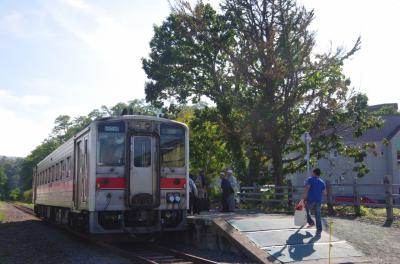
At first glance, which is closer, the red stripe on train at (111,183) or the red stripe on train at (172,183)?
the red stripe on train at (111,183)

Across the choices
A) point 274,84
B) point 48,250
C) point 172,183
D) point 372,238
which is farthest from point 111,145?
point 274,84

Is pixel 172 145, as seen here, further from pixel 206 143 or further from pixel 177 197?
pixel 206 143

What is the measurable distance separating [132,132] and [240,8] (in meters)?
12.5

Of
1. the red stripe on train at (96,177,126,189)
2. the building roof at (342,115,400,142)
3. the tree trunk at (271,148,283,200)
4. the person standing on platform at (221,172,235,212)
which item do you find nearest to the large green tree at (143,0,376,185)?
the tree trunk at (271,148,283,200)

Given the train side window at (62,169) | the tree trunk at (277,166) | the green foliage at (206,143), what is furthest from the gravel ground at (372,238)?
the green foliage at (206,143)

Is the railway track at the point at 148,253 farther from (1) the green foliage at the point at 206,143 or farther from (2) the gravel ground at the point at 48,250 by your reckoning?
(1) the green foliage at the point at 206,143

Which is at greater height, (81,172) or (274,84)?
(274,84)

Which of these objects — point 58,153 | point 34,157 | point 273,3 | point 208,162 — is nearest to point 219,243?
point 58,153

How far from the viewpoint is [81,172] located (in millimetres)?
13836

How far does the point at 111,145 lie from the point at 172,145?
5.52ft

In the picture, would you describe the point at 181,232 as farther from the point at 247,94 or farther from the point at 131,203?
the point at 247,94

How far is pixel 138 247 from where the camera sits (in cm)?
1371

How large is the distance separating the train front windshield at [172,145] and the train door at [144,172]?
9.1 inches

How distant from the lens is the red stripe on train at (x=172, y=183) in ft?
43.0
